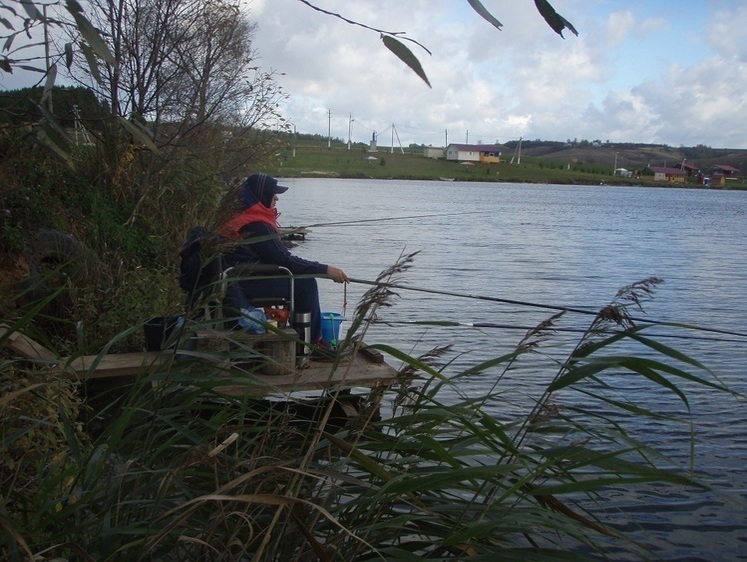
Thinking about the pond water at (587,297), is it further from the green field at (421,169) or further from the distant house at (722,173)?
the distant house at (722,173)

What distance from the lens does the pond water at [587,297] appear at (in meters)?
6.21

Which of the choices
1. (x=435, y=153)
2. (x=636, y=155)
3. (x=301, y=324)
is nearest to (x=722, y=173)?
(x=636, y=155)

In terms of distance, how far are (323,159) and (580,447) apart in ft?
409

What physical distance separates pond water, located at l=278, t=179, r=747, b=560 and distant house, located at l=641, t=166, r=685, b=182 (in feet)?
Answer: 353

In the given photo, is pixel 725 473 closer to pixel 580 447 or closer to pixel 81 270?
pixel 580 447

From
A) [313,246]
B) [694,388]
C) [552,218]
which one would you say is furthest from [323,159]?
[694,388]

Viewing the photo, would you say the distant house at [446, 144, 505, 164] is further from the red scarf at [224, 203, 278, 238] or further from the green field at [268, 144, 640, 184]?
the red scarf at [224, 203, 278, 238]

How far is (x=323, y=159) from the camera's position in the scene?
12594 cm

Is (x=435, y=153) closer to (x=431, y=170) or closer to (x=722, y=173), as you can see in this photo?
(x=431, y=170)

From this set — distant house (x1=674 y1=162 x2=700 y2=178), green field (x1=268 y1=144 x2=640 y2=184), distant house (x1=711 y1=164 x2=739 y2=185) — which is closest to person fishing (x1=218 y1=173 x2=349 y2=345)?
green field (x1=268 y1=144 x2=640 y2=184)

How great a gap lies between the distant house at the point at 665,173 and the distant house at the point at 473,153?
2531 centimetres

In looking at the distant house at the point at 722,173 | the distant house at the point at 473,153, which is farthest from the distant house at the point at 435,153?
the distant house at the point at 722,173

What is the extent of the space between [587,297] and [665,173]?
141m

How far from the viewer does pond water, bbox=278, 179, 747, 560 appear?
621 cm
